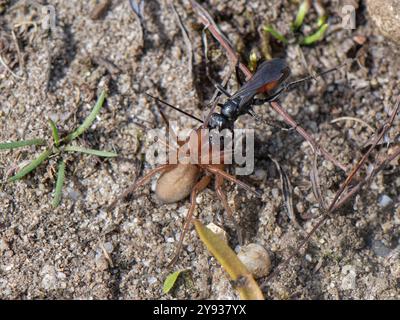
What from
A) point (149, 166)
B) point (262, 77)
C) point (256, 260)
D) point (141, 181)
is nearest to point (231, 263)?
point (256, 260)

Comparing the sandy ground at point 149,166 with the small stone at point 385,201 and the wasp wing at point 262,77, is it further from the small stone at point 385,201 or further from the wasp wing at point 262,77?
the wasp wing at point 262,77

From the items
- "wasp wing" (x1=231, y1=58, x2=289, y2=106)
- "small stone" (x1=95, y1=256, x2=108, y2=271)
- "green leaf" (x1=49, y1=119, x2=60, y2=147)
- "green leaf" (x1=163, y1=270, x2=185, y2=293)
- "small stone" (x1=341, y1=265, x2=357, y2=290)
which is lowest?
"small stone" (x1=341, y1=265, x2=357, y2=290)

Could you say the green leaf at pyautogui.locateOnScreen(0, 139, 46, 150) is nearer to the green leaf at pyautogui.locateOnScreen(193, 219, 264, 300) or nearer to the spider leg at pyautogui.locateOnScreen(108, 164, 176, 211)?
the spider leg at pyautogui.locateOnScreen(108, 164, 176, 211)

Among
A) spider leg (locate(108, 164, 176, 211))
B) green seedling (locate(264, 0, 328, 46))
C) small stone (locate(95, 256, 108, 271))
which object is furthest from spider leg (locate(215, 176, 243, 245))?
→ green seedling (locate(264, 0, 328, 46))

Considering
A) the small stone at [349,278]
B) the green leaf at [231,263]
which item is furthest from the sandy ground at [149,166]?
the green leaf at [231,263]
